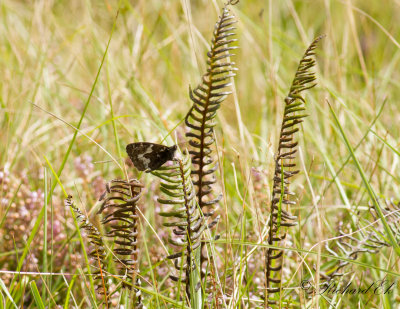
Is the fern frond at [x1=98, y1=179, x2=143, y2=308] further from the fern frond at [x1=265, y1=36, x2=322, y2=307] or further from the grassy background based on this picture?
the fern frond at [x1=265, y1=36, x2=322, y2=307]

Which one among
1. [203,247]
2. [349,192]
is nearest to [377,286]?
[203,247]

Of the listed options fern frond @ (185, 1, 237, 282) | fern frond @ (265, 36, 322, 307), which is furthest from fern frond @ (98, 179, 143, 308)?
fern frond @ (265, 36, 322, 307)

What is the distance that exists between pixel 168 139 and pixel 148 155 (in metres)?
0.48

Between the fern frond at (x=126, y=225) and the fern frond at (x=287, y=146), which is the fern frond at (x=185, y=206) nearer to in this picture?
the fern frond at (x=126, y=225)

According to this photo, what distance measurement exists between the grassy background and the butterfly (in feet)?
0.30

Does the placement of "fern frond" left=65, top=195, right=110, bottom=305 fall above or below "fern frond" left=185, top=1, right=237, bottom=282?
below

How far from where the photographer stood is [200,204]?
1.36m

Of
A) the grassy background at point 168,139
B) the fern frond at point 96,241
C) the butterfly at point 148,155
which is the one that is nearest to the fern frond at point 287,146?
the grassy background at point 168,139

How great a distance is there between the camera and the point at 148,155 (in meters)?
1.22

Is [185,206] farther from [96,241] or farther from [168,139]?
[168,139]

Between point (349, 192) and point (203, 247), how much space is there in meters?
1.10

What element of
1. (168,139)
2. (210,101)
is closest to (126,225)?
(210,101)

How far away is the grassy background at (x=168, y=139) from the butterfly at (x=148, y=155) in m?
0.09

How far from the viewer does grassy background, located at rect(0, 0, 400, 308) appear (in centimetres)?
166
